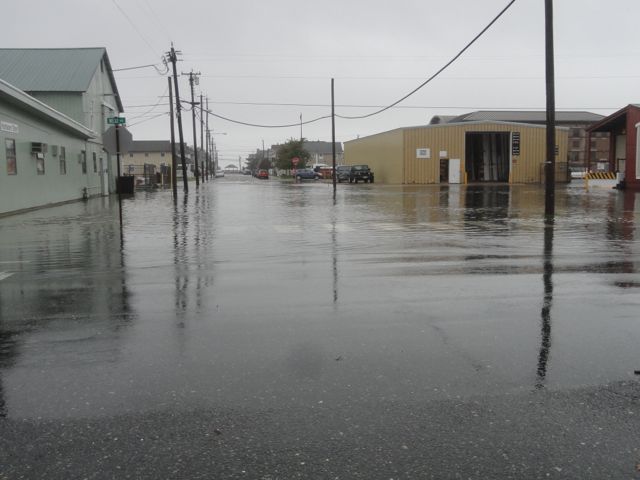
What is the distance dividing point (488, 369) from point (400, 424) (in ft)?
4.12

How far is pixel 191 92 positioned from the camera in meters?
55.9

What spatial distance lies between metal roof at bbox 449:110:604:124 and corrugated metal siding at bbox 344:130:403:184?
25.0m

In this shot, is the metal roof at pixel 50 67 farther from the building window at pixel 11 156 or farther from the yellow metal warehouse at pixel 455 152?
the yellow metal warehouse at pixel 455 152

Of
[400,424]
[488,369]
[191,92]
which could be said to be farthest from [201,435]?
[191,92]

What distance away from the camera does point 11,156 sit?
71.2ft

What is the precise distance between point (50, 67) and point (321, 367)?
37279 millimetres

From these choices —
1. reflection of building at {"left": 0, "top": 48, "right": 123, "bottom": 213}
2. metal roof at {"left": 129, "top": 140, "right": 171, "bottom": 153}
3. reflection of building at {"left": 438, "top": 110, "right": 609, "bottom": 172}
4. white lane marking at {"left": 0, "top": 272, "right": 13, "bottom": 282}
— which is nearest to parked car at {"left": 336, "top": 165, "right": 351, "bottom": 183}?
reflection of building at {"left": 0, "top": 48, "right": 123, "bottom": 213}

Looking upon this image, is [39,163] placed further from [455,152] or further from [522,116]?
[522,116]

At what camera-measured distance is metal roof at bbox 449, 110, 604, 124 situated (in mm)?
95062

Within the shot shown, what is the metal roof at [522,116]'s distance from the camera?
312 ft

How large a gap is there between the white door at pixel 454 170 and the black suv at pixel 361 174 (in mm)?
8293

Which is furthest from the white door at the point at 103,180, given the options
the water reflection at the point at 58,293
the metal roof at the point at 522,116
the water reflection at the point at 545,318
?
the metal roof at the point at 522,116

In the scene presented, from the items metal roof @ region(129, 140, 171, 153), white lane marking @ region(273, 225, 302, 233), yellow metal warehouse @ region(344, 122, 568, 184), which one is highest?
metal roof @ region(129, 140, 171, 153)

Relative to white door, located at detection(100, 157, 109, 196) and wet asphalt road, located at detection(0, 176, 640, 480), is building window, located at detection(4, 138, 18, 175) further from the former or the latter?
white door, located at detection(100, 157, 109, 196)
